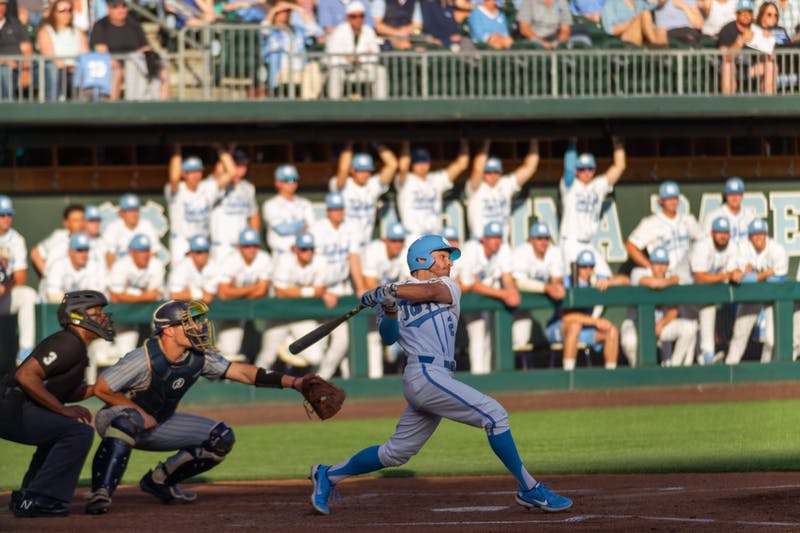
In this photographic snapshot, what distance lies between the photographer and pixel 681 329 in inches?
653

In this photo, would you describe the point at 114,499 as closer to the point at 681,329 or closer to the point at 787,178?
the point at 681,329

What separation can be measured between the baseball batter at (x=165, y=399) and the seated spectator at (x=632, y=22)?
10520 millimetres

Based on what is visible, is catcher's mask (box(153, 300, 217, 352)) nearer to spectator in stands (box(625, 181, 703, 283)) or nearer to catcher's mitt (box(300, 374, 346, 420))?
catcher's mitt (box(300, 374, 346, 420))

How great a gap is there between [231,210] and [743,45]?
21.5 feet

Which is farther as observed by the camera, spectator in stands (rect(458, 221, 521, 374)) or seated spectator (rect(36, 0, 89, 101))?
seated spectator (rect(36, 0, 89, 101))

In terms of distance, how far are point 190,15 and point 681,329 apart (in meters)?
6.76

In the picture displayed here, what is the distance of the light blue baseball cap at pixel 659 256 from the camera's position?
17078mm

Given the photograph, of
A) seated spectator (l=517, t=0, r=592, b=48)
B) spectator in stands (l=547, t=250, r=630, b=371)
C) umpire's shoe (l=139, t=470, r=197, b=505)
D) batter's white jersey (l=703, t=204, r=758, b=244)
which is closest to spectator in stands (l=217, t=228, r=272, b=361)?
spectator in stands (l=547, t=250, r=630, b=371)

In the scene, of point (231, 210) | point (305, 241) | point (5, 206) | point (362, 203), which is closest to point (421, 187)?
point (362, 203)

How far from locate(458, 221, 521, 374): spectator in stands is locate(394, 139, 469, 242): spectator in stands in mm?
731

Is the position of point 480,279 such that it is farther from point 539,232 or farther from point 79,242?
point 79,242

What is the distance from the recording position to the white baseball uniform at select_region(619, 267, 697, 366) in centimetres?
1642

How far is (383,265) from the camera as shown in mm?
16766

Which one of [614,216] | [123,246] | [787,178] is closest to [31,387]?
[123,246]
